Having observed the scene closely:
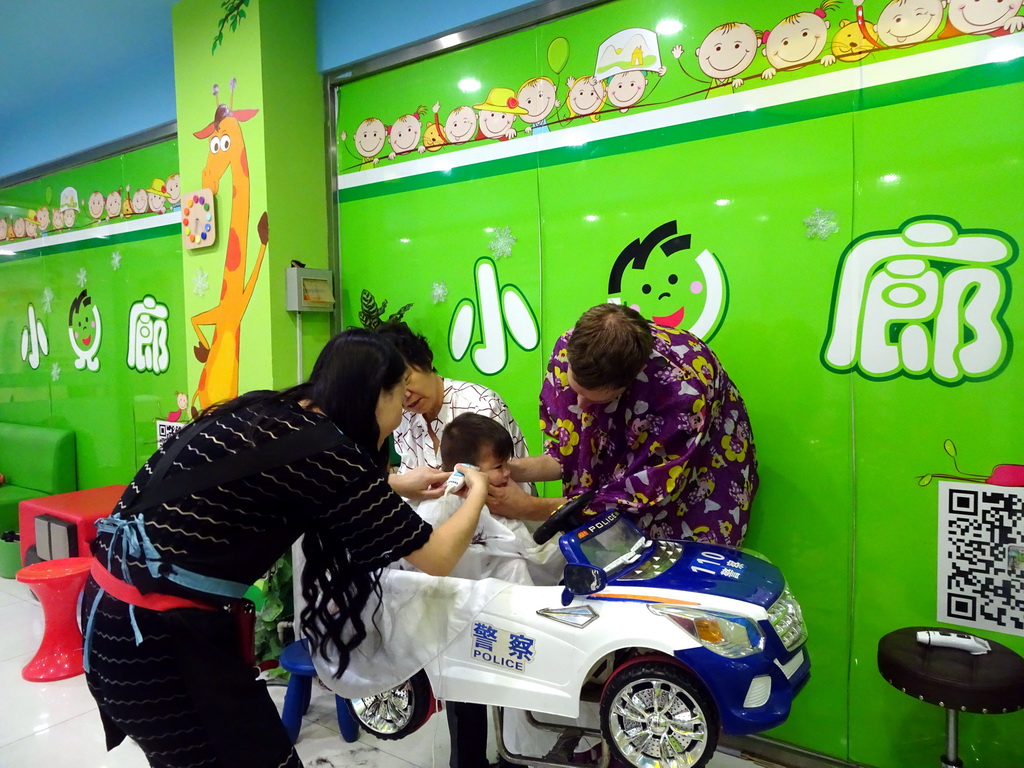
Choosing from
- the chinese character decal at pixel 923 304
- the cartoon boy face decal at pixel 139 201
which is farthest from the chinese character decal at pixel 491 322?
the cartoon boy face decal at pixel 139 201

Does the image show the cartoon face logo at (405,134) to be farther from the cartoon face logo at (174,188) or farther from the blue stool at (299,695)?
the blue stool at (299,695)

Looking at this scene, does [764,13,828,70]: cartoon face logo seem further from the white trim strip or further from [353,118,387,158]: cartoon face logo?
the white trim strip

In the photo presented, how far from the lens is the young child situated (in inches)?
74.9

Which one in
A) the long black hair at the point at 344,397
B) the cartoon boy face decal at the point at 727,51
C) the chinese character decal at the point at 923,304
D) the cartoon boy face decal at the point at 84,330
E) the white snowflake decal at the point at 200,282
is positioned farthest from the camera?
the cartoon boy face decal at the point at 84,330

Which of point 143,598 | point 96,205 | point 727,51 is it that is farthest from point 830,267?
point 96,205

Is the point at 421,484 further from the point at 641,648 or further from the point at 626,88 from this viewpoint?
the point at 626,88

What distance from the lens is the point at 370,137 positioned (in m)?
3.36

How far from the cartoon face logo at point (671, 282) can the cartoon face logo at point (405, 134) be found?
4.11 feet

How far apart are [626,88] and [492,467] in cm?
162

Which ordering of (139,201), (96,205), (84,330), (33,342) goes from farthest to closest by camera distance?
(33,342) < (84,330) < (96,205) < (139,201)

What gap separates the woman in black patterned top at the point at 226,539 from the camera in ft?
4.26

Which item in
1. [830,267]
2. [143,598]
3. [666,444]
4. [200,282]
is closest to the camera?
[143,598]

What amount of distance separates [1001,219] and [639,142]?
1218mm

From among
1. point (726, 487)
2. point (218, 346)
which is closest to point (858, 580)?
point (726, 487)
